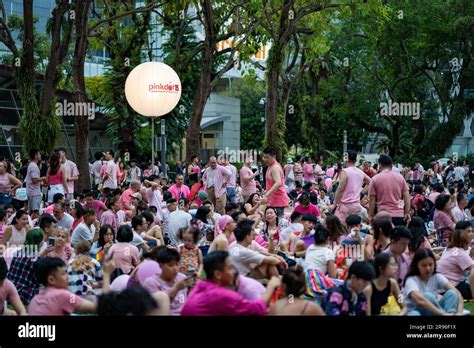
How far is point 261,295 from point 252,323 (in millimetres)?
456

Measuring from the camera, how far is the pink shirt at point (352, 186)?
12.3 meters

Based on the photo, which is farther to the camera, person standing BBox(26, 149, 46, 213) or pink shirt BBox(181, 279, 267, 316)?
person standing BBox(26, 149, 46, 213)

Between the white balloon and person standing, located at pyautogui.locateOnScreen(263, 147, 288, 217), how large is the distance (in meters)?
4.61

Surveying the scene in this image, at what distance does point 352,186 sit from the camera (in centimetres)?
1241

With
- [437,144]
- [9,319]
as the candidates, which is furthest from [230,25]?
[9,319]

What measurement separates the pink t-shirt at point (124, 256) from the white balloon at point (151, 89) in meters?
8.38

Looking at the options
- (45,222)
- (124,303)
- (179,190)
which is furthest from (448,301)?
(179,190)

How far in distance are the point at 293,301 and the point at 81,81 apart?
14058mm

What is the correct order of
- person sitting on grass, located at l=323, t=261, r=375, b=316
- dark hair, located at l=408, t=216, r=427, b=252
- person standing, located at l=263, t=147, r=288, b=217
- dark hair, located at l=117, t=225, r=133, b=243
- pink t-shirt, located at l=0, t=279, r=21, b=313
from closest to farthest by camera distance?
person sitting on grass, located at l=323, t=261, r=375, b=316
pink t-shirt, located at l=0, t=279, r=21, b=313
dark hair, located at l=408, t=216, r=427, b=252
dark hair, located at l=117, t=225, r=133, b=243
person standing, located at l=263, t=147, r=288, b=217

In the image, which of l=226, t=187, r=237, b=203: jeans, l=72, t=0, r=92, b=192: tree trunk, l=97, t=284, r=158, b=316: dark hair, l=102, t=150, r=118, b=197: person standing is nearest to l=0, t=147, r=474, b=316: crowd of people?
l=97, t=284, r=158, b=316: dark hair

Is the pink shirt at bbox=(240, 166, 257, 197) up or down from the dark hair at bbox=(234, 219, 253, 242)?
down

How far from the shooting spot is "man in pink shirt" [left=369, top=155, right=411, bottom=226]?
11523 millimetres

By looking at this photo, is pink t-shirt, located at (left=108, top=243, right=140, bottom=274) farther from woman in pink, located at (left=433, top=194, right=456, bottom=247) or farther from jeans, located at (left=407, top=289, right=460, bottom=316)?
woman in pink, located at (left=433, top=194, right=456, bottom=247)

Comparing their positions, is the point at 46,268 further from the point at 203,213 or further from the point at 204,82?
the point at 204,82
